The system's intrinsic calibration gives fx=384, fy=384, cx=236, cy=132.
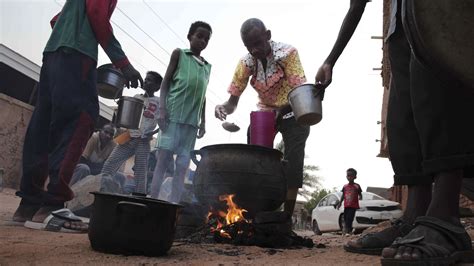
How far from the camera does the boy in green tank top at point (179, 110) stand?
460 cm

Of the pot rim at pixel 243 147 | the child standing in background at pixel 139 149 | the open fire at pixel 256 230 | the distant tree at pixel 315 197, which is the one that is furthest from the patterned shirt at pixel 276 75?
the distant tree at pixel 315 197

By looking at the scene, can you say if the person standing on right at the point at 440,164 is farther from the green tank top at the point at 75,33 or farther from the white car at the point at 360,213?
the white car at the point at 360,213

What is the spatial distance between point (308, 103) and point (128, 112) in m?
2.82

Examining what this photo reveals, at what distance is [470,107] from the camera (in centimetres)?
170

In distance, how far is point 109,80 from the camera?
4.52 meters

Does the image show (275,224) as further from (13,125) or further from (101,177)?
(13,125)

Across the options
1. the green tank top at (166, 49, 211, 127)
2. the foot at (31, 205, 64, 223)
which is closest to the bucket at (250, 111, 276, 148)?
the green tank top at (166, 49, 211, 127)

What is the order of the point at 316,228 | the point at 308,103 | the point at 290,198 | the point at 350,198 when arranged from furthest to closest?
1. the point at 316,228
2. the point at 350,198
3. the point at 290,198
4. the point at 308,103

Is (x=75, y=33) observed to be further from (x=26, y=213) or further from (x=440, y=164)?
(x=440, y=164)

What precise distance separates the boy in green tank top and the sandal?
3.28m

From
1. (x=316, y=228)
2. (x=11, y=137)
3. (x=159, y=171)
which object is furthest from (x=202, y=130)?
(x=316, y=228)

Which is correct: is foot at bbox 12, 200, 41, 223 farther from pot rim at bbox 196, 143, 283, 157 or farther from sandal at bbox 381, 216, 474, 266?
sandal at bbox 381, 216, 474, 266

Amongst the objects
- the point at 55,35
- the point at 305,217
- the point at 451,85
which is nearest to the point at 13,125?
the point at 55,35

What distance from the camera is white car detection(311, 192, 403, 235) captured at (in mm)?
11367
